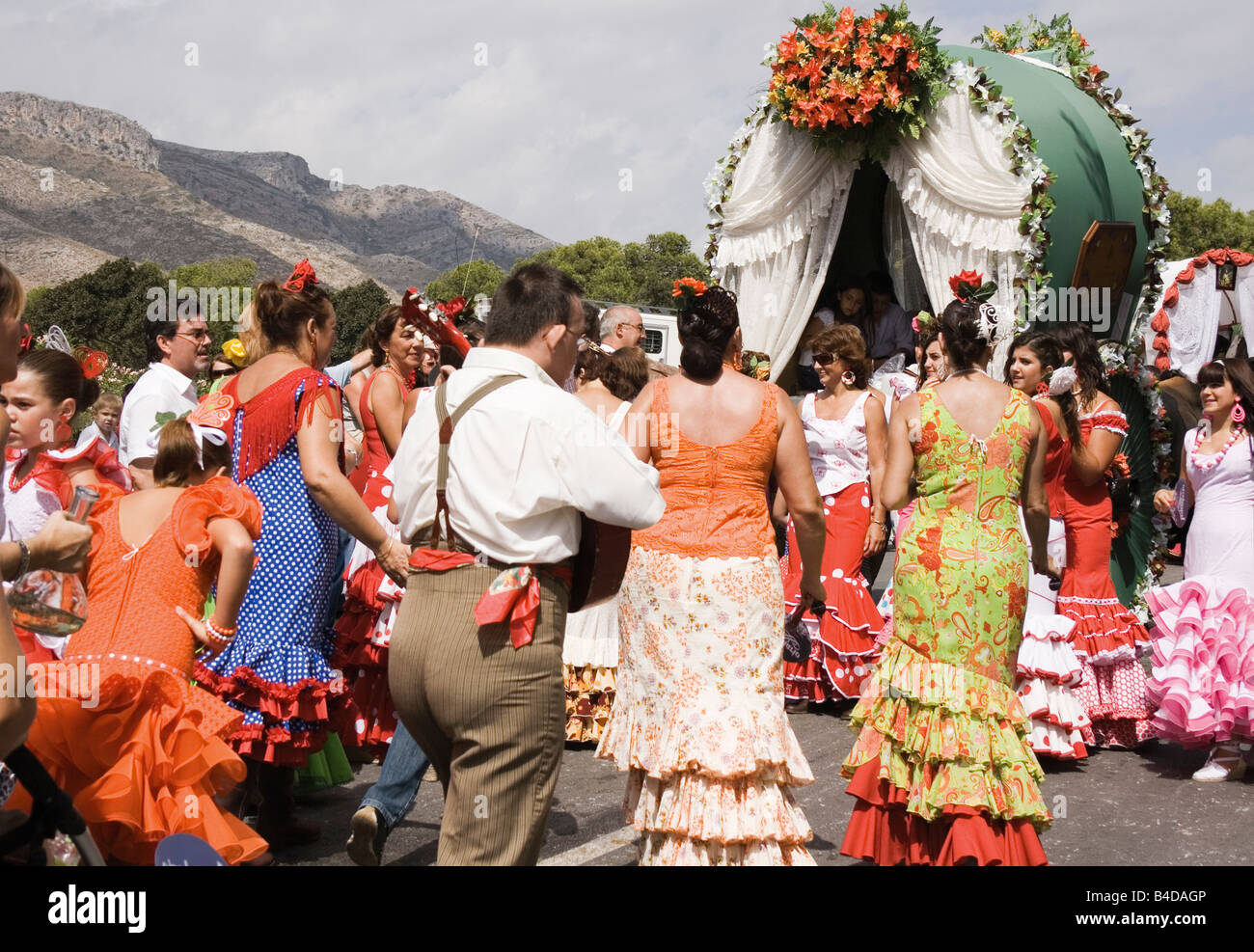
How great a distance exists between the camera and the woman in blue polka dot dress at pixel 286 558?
177 inches

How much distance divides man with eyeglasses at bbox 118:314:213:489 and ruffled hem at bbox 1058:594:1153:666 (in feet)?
14.9

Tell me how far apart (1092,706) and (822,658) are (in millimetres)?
1480

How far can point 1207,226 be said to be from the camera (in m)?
47.5

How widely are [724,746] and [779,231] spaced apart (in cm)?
625

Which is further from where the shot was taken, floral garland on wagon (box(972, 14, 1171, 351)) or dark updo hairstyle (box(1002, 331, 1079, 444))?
floral garland on wagon (box(972, 14, 1171, 351))

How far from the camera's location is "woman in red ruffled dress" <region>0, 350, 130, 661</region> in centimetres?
465

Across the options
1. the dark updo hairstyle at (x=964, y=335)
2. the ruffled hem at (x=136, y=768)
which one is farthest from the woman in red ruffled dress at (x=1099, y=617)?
the ruffled hem at (x=136, y=768)

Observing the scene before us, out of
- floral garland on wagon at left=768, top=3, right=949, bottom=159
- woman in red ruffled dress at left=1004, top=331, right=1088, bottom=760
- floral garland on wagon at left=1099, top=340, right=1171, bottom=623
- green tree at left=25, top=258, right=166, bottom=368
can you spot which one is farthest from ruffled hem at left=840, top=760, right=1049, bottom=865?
green tree at left=25, top=258, right=166, bottom=368

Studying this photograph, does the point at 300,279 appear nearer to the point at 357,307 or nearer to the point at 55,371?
the point at 55,371

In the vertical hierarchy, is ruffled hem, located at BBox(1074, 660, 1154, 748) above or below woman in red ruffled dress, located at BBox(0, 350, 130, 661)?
below

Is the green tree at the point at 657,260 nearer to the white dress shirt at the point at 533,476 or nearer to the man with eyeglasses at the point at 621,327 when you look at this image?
the man with eyeglasses at the point at 621,327

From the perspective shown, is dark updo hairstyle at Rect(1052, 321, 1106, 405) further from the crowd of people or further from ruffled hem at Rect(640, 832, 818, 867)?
ruffled hem at Rect(640, 832, 818, 867)
